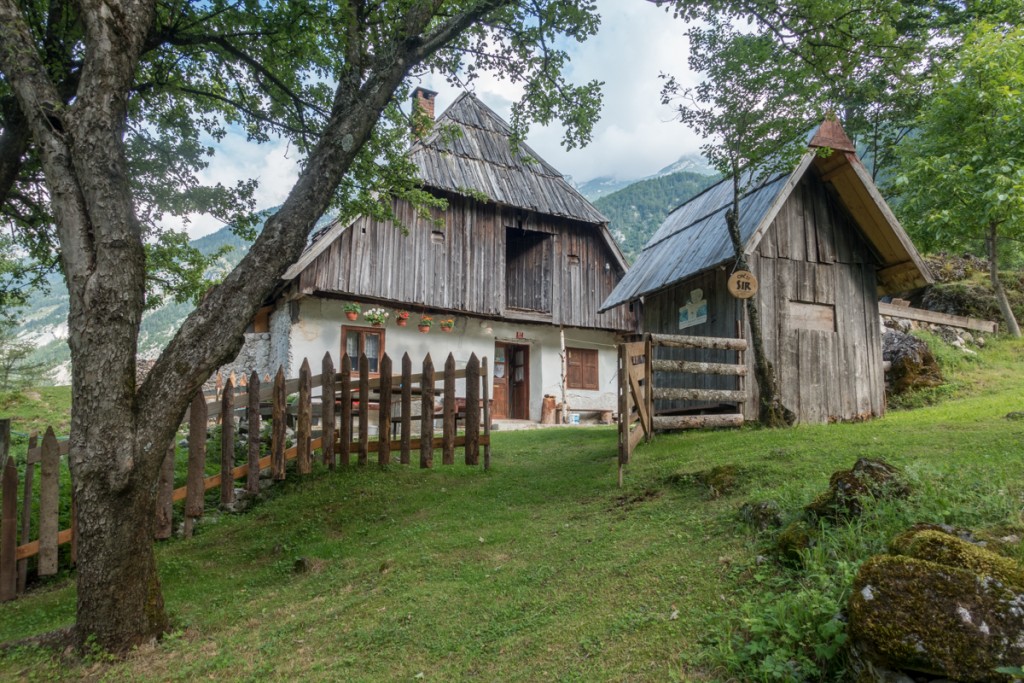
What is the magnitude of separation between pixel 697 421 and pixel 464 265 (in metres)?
10.7

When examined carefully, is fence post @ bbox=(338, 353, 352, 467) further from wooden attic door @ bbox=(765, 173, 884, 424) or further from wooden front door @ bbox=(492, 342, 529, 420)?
wooden front door @ bbox=(492, 342, 529, 420)

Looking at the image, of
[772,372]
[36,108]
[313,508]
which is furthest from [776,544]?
[772,372]

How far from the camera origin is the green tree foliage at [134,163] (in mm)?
4637

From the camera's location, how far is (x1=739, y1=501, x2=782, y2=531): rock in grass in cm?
Result: 469

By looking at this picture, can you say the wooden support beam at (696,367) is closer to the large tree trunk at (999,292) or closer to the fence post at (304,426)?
the fence post at (304,426)

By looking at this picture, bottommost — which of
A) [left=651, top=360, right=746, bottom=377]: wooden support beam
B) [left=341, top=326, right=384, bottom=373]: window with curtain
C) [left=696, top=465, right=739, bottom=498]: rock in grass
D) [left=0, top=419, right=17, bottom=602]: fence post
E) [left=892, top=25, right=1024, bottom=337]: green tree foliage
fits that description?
[left=0, top=419, right=17, bottom=602]: fence post

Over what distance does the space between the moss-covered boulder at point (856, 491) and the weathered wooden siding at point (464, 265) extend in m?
14.3

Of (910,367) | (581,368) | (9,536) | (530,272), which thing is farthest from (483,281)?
(9,536)

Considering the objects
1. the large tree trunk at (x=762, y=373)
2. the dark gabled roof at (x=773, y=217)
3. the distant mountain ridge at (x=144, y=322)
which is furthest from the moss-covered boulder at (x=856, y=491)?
the distant mountain ridge at (x=144, y=322)

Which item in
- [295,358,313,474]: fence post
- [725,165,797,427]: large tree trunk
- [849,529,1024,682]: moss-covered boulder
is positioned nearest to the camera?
[849,529,1024,682]: moss-covered boulder

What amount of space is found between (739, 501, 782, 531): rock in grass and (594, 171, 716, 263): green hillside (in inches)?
2394

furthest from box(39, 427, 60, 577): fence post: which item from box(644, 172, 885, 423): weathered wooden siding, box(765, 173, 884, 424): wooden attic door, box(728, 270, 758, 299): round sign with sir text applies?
box(765, 173, 884, 424): wooden attic door

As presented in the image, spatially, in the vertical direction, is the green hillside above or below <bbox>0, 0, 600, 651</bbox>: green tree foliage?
above

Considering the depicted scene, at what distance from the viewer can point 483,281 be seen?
19.7 meters
